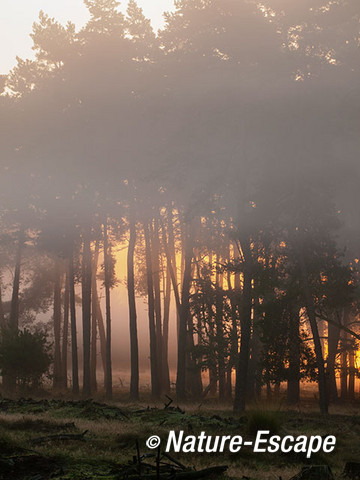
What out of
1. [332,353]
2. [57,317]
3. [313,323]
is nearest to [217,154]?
[313,323]

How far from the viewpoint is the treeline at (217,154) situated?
2342 cm

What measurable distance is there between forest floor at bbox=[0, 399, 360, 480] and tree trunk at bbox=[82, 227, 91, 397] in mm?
11334

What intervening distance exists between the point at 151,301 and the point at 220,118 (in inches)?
447

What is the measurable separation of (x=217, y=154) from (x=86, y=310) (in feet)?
37.2

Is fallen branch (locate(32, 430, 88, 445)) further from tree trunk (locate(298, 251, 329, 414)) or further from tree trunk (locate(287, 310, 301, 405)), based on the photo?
tree trunk (locate(298, 251, 329, 414))

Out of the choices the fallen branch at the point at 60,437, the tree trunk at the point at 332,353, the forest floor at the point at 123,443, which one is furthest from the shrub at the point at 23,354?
the fallen branch at the point at 60,437

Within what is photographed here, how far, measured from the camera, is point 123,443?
12.1m

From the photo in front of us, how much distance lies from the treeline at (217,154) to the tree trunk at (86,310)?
0.42 ft

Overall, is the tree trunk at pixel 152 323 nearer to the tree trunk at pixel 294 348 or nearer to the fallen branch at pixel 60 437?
the tree trunk at pixel 294 348

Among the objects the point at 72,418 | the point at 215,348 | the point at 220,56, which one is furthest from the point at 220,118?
the point at 72,418

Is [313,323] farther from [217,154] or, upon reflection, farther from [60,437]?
[60,437]

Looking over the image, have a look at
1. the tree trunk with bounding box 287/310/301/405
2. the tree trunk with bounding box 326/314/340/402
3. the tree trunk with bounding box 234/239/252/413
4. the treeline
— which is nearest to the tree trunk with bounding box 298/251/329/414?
the treeline

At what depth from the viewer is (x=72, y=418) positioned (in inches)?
646

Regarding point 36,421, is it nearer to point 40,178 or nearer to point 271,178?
point 271,178
